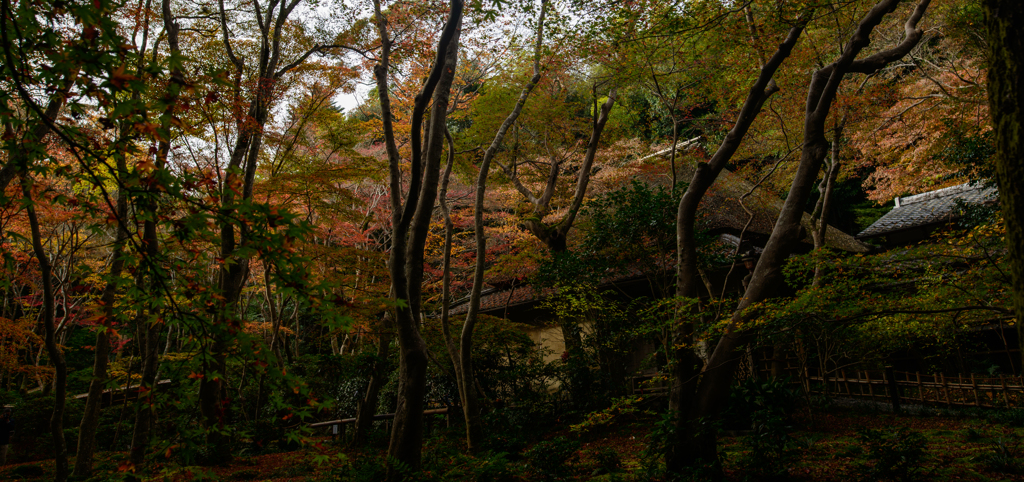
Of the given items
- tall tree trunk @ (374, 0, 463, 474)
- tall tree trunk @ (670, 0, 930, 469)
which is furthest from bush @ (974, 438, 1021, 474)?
tall tree trunk @ (374, 0, 463, 474)

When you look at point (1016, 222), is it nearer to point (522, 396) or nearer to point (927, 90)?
point (522, 396)

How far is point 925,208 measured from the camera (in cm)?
1441

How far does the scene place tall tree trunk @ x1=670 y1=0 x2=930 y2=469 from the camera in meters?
5.42

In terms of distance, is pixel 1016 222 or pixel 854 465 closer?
pixel 1016 222

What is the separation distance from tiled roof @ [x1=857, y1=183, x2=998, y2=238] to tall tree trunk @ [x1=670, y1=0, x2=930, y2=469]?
9.24 m

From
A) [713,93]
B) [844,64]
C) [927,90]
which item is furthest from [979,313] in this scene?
[927,90]

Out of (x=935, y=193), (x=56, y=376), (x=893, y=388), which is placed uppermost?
(x=935, y=193)

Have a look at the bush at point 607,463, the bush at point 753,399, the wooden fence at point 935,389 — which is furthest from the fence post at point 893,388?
the bush at point 607,463

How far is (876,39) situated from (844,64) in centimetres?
876

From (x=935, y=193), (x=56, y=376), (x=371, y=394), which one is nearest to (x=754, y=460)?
(x=371, y=394)

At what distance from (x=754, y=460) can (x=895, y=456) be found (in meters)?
1.20

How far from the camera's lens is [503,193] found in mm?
13992

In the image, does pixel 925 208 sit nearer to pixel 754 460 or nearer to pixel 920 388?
pixel 920 388

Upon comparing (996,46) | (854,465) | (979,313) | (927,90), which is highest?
(927,90)
